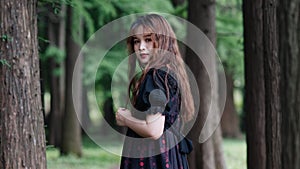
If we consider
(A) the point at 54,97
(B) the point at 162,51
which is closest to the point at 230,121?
(A) the point at 54,97

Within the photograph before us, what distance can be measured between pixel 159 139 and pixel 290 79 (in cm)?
105

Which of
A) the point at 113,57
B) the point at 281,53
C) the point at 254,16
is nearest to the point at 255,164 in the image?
the point at 254,16

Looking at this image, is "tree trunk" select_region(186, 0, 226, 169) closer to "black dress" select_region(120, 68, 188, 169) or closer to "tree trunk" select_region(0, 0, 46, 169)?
"tree trunk" select_region(0, 0, 46, 169)

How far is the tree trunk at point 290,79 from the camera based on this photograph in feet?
12.0

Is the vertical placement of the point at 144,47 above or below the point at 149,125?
above

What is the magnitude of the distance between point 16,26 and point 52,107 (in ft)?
47.2

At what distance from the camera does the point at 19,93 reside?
509cm

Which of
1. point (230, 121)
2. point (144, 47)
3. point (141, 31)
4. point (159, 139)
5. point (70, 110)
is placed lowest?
point (230, 121)

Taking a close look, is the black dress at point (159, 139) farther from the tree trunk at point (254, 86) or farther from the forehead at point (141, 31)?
the tree trunk at point (254, 86)

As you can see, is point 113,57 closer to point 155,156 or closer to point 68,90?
point 68,90

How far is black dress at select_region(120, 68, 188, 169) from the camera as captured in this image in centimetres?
420

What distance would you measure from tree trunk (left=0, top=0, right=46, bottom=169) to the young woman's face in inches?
47.9

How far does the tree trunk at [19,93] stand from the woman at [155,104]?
3.63 ft

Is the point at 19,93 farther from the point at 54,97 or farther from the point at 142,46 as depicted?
the point at 54,97
